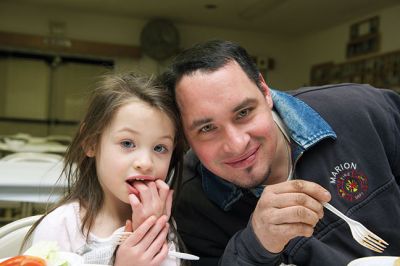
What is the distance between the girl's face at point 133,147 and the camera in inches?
41.4

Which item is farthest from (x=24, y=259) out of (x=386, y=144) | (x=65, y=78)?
(x=65, y=78)

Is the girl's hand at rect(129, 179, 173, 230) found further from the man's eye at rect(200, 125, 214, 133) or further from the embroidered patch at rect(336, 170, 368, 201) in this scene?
the embroidered patch at rect(336, 170, 368, 201)

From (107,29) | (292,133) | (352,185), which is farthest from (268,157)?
(107,29)

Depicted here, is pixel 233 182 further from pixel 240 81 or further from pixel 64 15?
pixel 64 15

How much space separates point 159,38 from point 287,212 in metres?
7.29

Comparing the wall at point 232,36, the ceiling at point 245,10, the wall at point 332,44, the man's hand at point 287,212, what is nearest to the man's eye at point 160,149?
the man's hand at point 287,212

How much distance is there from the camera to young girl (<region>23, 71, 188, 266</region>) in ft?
3.30

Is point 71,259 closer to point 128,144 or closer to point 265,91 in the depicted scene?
point 128,144

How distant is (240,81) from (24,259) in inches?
28.7

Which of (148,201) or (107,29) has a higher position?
(107,29)

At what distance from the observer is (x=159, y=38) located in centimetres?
779

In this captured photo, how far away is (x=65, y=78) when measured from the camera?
25.7 ft

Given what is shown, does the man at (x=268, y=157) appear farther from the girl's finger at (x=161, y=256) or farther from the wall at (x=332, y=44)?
the wall at (x=332, y=44)

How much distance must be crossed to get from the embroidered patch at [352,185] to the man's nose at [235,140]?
0.32 metres
